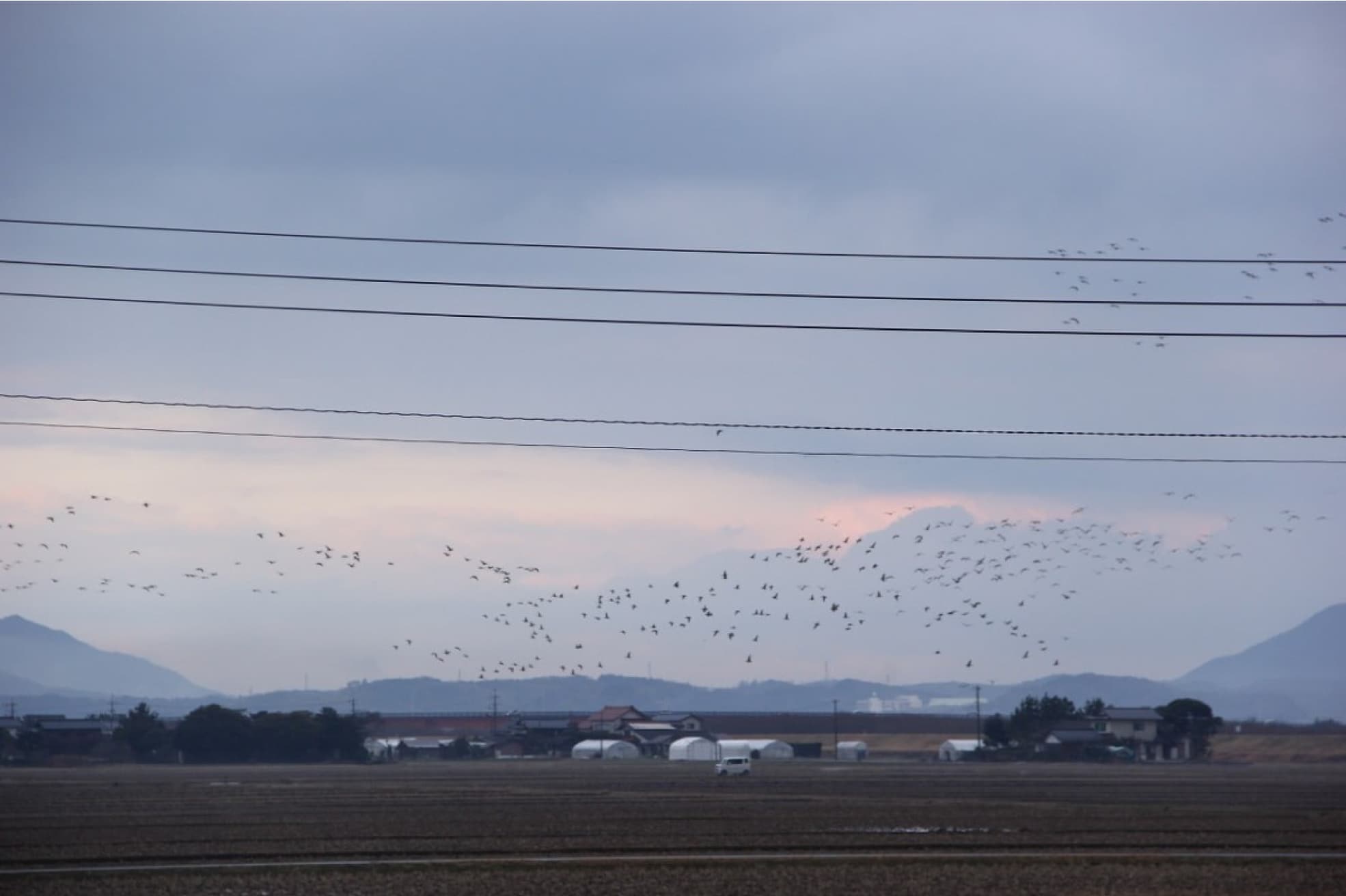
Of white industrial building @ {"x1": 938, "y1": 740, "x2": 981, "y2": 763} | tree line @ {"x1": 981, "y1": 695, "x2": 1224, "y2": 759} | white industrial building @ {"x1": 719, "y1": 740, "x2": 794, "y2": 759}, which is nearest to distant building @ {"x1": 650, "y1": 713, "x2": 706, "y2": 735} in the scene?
white industrial building @ {"x1": 719, "y1": 740, "x2": 794, "y2": 759}

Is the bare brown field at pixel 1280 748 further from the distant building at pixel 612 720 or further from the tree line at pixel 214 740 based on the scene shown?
the tree line at pixel 214 740

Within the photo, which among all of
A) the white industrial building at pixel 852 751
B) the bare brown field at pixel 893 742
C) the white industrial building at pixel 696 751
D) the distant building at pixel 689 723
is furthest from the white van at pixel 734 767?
the distant building at pixel 689 723

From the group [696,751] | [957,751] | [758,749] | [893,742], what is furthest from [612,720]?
[957,751]

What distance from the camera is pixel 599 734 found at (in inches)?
5694

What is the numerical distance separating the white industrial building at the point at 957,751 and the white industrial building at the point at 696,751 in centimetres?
2024

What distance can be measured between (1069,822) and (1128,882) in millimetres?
15184

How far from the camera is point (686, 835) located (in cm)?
3541

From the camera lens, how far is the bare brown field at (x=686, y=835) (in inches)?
1019

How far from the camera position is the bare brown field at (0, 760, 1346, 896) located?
25875 mm

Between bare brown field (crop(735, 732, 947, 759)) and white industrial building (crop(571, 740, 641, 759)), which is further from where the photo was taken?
bare brown field (crop(735, 732, 947, 759))

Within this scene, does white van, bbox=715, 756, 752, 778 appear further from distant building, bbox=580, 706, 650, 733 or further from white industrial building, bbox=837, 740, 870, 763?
distant building, bbox=580, 706, 650, 733

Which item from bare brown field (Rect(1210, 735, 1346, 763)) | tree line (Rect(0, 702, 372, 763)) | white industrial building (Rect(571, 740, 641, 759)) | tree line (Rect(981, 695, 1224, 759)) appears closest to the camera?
tree line (Rect(0, 702, 372, 763))

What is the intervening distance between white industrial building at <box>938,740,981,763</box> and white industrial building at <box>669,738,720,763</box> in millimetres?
20243

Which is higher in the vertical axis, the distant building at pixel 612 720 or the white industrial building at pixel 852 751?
the distant building at pixel 612 720
